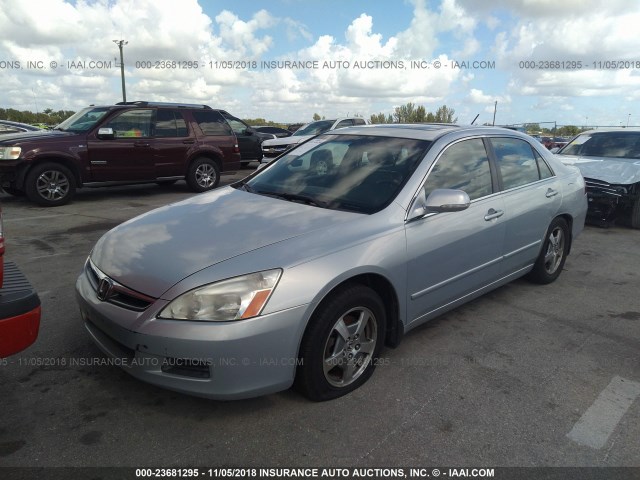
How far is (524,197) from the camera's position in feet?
13.3

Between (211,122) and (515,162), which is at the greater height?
(211,122)

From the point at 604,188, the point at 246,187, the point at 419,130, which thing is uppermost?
the point at 419,130

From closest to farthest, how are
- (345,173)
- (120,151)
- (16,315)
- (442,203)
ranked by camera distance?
(16,315), (442,203), (345,173), (120,151)

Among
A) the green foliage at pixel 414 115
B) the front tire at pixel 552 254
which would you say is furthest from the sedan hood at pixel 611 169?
the green foliage at pixel 414 115

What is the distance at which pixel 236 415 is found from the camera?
2607 mm

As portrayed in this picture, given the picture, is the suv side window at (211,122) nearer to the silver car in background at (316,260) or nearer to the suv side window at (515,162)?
the silver car in background at (316,260)

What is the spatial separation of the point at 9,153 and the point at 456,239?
7.71 meters

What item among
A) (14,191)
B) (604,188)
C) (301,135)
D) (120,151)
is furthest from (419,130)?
(301,135)

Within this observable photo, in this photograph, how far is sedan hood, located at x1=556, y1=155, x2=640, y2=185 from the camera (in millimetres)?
7320

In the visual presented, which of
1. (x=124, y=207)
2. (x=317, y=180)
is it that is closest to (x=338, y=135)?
(x=317, y=180)

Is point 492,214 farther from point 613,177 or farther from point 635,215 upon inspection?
point 635,215

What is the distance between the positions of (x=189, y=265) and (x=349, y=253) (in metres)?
0.87

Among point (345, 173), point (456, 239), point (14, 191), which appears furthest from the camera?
point (14, 191)

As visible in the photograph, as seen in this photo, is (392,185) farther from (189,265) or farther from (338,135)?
(189,265)
